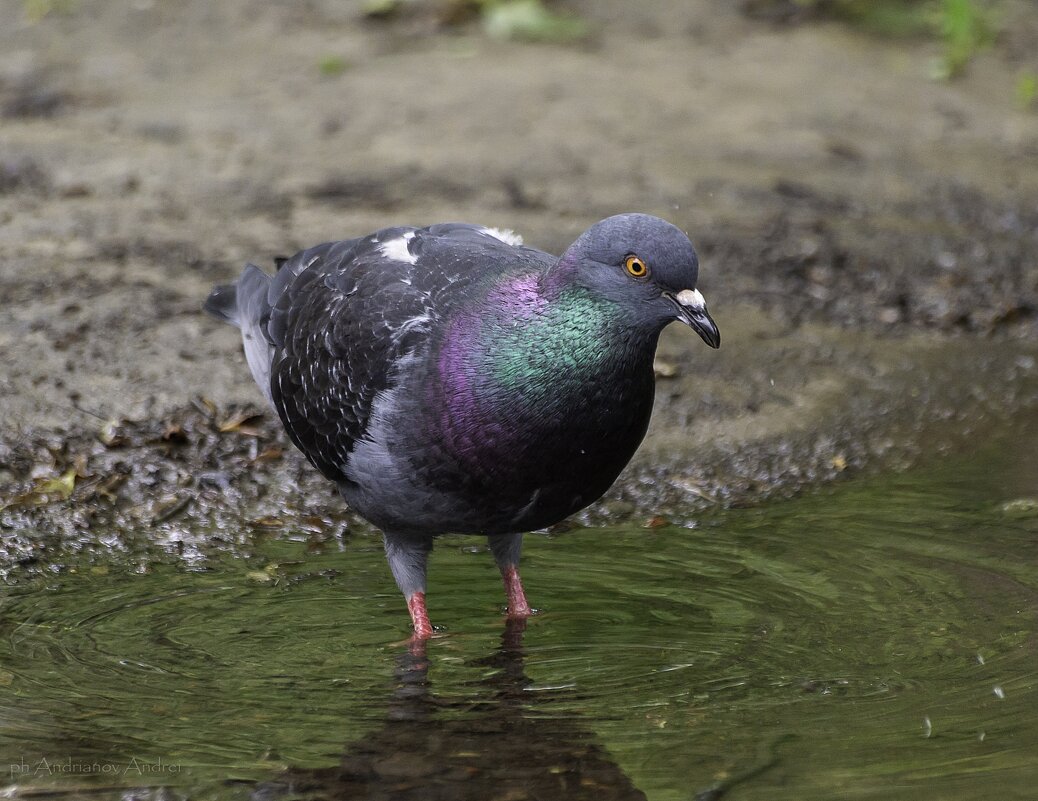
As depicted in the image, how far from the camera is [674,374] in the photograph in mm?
6926

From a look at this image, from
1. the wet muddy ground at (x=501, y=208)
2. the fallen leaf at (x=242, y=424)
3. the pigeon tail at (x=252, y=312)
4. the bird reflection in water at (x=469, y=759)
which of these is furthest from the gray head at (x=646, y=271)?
the fallen leaf at (x=242, y=424)

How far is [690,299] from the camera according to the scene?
13.8 feet

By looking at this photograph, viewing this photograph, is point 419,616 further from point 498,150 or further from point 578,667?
point 498,150

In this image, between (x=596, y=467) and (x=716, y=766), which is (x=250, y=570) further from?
(x=716, y=766)

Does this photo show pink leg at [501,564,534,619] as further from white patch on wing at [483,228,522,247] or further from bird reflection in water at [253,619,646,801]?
white patch on wing at [483,228,522,247]

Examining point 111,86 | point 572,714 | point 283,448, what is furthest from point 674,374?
point 111,86

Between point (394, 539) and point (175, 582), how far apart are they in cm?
87

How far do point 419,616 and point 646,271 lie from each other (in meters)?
1.52

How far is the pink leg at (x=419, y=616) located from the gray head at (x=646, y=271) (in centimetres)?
137

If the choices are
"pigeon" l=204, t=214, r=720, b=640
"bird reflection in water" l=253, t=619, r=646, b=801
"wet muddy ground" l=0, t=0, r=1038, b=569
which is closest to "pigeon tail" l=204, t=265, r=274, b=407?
"pigeon" l=204, t=214, r=720, b=640

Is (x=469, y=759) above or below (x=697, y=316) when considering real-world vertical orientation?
below

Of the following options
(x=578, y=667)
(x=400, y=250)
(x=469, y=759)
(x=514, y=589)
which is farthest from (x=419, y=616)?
(x=400, y=250)

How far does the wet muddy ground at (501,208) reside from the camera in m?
6.23

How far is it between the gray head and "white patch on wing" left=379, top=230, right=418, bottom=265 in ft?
2.79
